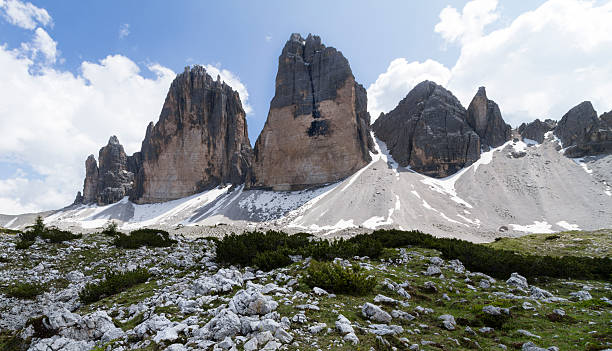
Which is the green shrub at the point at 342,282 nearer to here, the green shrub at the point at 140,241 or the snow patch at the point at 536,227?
the green shrub at the point at 140,241

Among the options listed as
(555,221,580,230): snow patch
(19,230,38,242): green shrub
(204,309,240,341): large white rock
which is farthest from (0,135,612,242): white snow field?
(204,309,240,341): large white rock

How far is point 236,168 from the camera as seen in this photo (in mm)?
114250

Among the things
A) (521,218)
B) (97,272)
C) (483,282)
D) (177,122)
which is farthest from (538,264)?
(177,122)

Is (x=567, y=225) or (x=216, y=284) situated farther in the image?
(x=567, y=225)

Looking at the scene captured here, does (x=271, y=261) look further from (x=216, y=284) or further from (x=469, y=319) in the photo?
(x=469, y=319)

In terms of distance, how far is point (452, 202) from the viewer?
224 feet

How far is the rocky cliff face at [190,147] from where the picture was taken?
115 m

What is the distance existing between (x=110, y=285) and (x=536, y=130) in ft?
405

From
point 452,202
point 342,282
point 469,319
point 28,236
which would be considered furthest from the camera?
point 452,202

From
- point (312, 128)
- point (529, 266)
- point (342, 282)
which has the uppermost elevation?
point (312, 128)

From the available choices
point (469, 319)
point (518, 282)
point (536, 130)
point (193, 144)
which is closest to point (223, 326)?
point (469, 319)

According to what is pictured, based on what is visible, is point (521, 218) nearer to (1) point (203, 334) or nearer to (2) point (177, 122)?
(1) point (203, 334)

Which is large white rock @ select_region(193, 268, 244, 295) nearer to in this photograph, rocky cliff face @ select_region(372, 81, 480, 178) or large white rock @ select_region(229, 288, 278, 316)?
large white rock @ select_region(229, 288, 278, 316)

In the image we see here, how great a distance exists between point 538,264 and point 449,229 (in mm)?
45959
